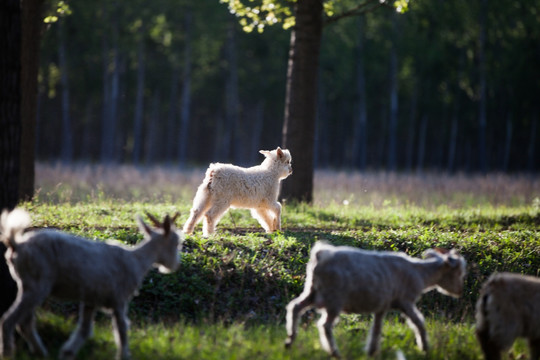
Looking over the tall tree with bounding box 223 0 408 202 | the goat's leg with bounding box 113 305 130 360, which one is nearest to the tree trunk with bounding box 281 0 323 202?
the tall tree with bounding box 223 0 408 202

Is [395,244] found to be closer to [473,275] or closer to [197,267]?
[473,275]

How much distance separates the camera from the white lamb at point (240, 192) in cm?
1035

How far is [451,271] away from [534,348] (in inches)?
44.6

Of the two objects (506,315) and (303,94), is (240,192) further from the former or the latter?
(506,315)

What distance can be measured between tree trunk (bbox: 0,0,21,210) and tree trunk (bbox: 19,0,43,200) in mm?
6734

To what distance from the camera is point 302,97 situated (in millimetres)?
15156

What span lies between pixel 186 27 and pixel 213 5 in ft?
8.64

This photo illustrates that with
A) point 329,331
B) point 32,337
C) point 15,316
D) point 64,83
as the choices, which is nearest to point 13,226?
point 15,316

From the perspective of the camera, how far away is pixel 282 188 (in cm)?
1530

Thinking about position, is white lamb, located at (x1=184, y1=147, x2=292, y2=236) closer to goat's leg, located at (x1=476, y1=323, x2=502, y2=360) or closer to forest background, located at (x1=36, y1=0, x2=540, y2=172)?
goat's leg, located at (x1=476, y1=323, x2=502, y2=360)

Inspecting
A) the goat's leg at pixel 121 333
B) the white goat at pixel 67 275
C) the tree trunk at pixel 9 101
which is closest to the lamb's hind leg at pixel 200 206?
the tree trunk at pixel 9 101

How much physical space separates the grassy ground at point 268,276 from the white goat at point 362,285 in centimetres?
32

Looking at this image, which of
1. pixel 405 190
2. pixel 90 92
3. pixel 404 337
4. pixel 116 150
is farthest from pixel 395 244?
pixel 116 150

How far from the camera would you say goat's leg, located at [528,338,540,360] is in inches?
239
